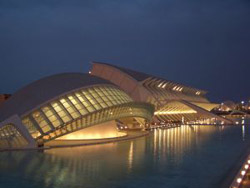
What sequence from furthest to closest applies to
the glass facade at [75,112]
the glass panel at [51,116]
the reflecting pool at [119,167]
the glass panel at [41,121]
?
the glass panel at [51,116]
the glass facade at [75,112]
the glass panel at [41,121]
the reflecting pool at [119,167]

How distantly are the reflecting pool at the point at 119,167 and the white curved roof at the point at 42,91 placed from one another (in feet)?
14.9

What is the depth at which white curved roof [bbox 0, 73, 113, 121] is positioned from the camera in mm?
26375

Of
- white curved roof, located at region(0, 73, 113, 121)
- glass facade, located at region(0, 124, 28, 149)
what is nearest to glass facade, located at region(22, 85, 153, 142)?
white curved roof, located at region(0, 73, 113, 121)

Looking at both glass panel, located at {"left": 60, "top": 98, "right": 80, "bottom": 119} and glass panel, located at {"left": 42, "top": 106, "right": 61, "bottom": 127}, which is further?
glass panel, located at {"left": 60, "top": 98, "right": 80, "bottom": 119}

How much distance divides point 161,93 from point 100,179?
52.8m

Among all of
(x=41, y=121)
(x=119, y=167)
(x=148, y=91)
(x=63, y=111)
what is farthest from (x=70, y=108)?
(x=148, y=91)

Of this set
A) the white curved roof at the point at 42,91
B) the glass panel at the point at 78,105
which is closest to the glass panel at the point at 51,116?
the white curved roof at the point at 42,91

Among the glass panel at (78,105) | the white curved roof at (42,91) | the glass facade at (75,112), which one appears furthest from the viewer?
the glass panel at (78,105)

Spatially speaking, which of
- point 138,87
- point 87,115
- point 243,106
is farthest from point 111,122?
point 243,106

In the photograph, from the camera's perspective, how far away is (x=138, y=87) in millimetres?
57000

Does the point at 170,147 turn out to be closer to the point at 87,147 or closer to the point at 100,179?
the point at 87,147

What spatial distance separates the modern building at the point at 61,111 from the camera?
80.9 ft

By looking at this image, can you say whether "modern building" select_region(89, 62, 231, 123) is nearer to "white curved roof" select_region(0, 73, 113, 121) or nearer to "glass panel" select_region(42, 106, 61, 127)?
"white curved roof" select_region(0, 73, 113, 121)

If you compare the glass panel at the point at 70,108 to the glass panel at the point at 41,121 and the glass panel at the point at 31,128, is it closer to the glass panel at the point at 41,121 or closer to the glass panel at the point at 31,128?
the glass panel at the point at 41,121
